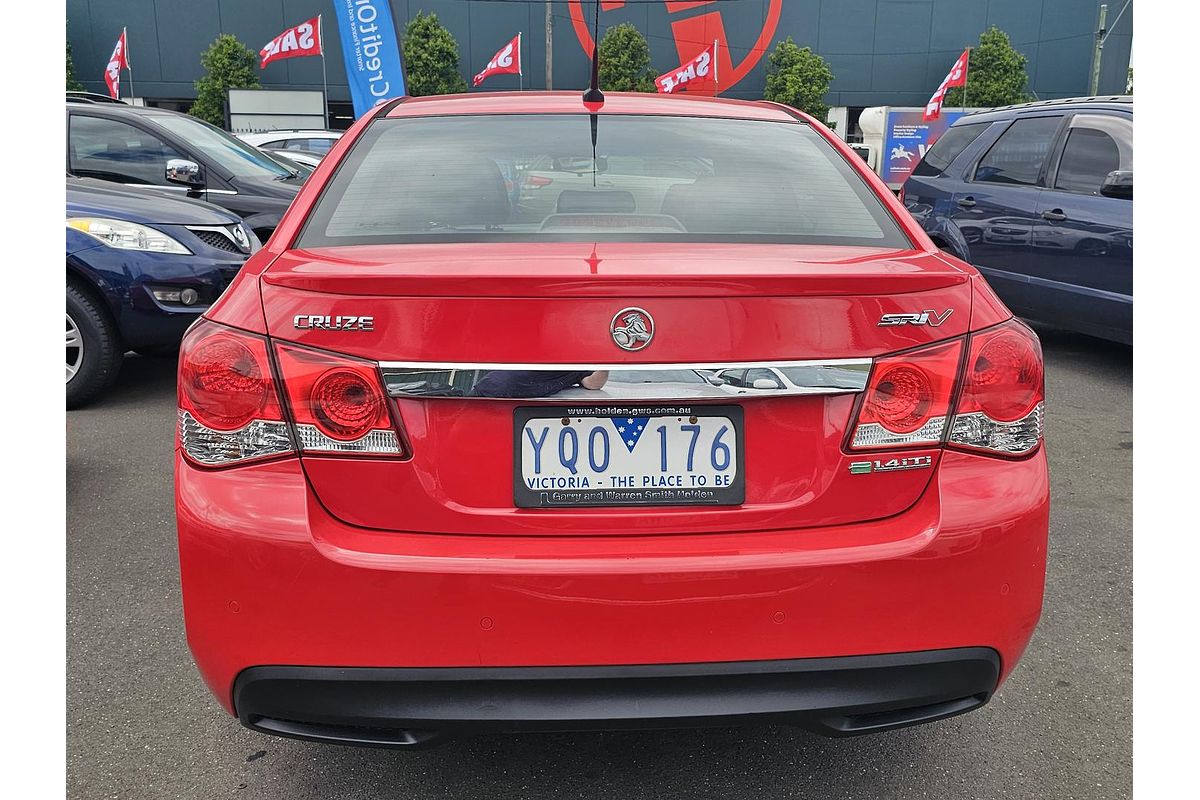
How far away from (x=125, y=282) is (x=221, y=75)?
115ft

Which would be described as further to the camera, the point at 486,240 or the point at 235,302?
the point at 486,240

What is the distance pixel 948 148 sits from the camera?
7742 millimetres

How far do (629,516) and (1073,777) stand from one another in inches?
52.4

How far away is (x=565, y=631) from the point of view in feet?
5.63

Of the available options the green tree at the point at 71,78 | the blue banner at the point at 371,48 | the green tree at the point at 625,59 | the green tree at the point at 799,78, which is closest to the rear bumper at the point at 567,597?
the blue banner at the point at 371,48

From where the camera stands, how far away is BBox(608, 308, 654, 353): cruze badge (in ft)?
5.61

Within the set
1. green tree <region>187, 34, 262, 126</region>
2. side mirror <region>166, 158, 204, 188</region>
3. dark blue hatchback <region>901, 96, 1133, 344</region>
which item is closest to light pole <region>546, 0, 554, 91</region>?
green tree <region>187, 34, 262, 126</region>

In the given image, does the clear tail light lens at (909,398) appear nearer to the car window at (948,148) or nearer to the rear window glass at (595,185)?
the rear window glass at (595,185)

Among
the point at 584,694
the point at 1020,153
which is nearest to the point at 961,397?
the point at 584,694

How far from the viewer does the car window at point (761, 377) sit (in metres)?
1.74

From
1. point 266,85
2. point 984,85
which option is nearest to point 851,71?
point 984,85

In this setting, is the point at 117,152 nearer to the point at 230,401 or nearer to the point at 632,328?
the point at 230,401

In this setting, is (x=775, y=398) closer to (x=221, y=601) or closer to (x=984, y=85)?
(x=221, y=601)

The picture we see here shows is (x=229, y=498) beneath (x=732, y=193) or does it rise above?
beneath
